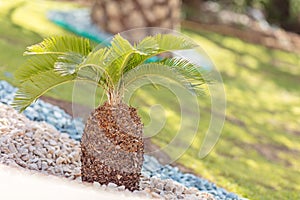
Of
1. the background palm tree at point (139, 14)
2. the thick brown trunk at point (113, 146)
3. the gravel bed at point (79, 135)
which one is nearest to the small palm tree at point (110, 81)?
the thick brown trunk at point (113, 146)

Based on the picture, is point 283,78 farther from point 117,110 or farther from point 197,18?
point 117,110

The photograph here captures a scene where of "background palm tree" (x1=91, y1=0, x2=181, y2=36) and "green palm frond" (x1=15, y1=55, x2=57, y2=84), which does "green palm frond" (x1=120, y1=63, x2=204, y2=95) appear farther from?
"background palm tree" (x1=91, y1=0, x2=181, y2=36)

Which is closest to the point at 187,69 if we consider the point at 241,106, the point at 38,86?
the point at 38,86

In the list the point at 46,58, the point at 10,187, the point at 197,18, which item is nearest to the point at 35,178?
the point at 10,187

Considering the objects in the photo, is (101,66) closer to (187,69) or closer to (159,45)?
(159,45)

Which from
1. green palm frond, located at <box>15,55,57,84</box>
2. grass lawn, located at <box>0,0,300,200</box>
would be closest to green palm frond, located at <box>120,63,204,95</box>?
green palm frond, located at <box>15,55,57,84</box>

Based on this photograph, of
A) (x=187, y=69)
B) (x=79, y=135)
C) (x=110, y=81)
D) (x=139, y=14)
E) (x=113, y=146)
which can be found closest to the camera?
(x=113, y=146)
